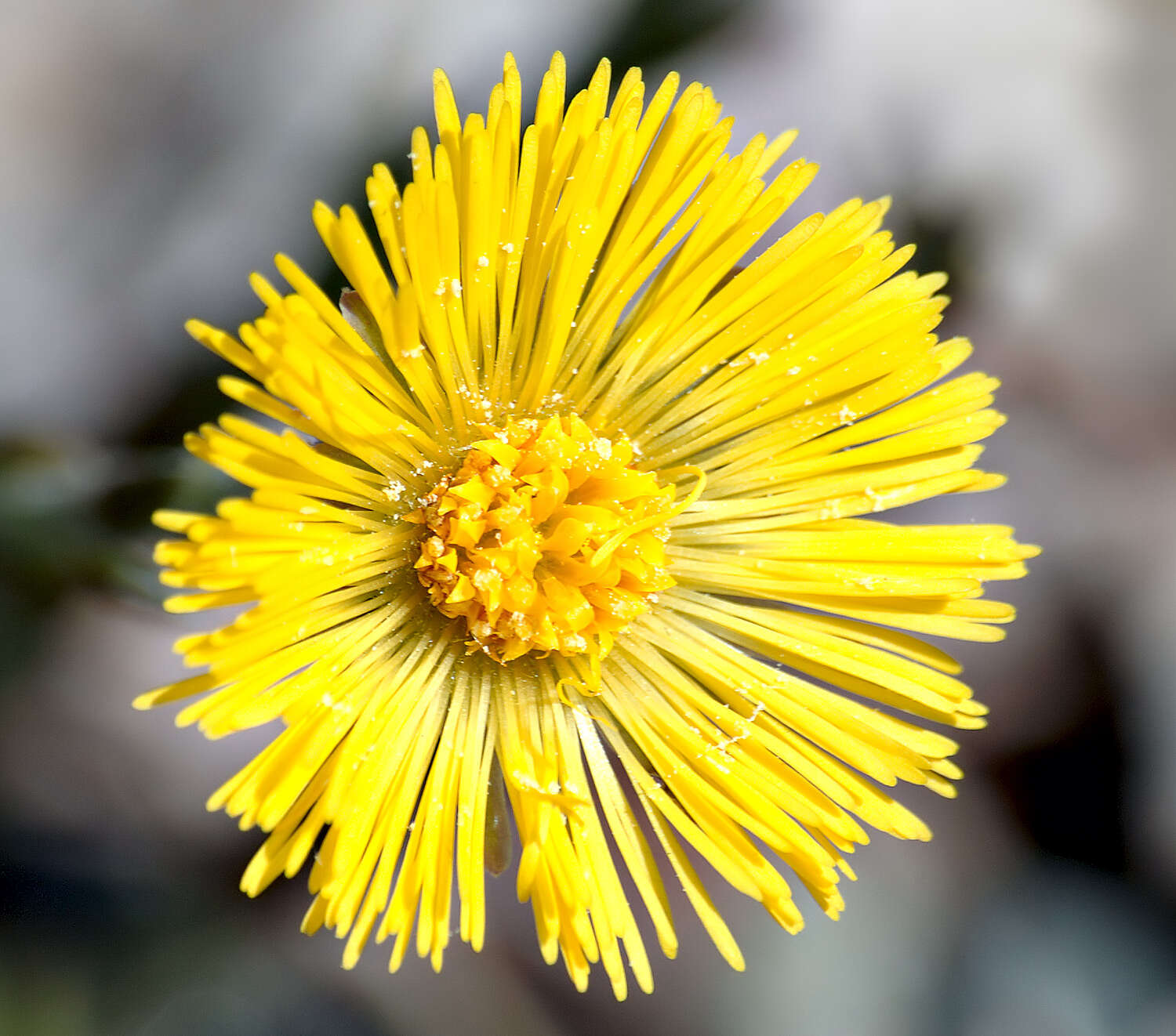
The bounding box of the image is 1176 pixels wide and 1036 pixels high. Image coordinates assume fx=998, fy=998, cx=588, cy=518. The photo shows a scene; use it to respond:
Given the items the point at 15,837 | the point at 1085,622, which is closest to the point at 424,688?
the point at 15,837

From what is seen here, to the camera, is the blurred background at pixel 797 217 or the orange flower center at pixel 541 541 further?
the blurred background at pixel 797 217

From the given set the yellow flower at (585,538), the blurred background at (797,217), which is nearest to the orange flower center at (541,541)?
the yellow flower at (585,538)

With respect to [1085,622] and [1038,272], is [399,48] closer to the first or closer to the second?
[1038,272]

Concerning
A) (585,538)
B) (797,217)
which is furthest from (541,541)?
(797,217)

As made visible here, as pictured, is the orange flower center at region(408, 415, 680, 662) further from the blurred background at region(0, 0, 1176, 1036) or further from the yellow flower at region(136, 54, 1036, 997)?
the blurred background at region(0, 0, 1176, 1036)

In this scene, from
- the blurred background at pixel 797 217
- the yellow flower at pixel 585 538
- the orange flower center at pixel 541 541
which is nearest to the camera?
the yellow flower at pixel 585 538

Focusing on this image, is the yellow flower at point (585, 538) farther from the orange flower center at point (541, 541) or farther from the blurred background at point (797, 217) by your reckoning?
the blurred background at point (797, 217)

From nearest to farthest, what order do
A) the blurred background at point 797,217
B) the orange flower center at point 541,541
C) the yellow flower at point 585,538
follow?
the yellow flower at point 585,538
the orange flower center at point 541,541
the blurred background at point 797,217

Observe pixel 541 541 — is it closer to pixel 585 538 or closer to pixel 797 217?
pixel 585 538
